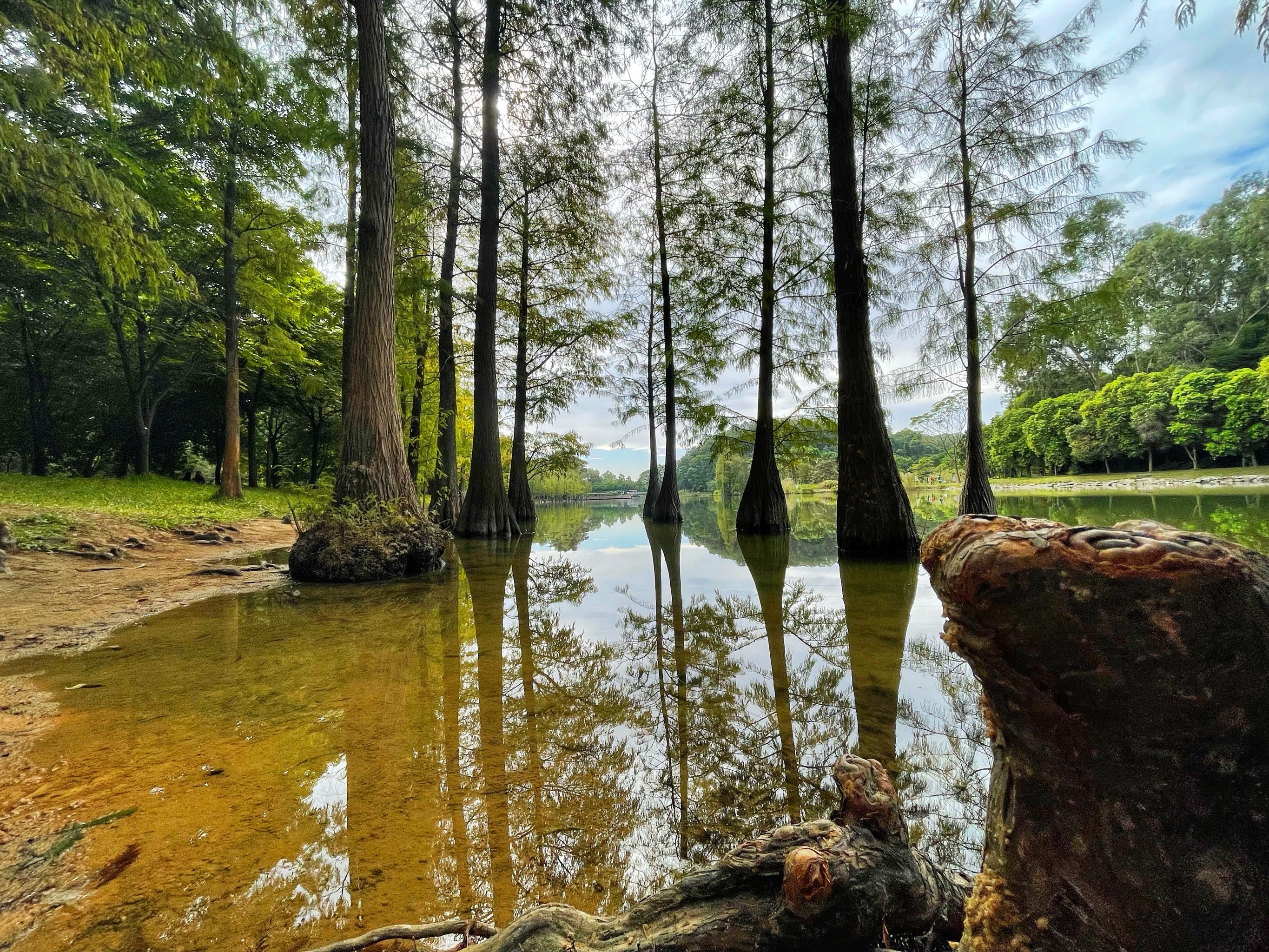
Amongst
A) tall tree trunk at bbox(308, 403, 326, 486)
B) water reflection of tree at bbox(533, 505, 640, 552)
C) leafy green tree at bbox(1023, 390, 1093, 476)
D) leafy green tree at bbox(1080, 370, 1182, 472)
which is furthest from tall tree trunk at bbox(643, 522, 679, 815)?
leafy green tree at bbox(1023, 390, 1093, 476)

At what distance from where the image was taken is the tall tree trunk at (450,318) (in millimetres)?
9859

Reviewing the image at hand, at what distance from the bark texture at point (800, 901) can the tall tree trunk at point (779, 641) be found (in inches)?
22.9

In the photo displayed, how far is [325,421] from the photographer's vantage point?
29.5 metres

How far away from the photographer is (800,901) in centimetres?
74

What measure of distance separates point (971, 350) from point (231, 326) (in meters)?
17.4

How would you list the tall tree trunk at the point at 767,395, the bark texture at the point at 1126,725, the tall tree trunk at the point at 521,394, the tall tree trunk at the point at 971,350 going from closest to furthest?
1. the bark texture at the point at 1126,725
2. the tall tree trunk at the point at 971,350
3. the tall tree trunk at the point at 767,395
4. the tall tree trunk at the point at 521,394

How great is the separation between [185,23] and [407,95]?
4.43 meters

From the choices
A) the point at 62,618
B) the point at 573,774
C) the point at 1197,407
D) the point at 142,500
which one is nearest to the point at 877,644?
the point at 573,774

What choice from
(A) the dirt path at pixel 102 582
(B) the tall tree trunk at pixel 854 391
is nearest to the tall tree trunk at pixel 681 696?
(B) the tall tree trunk at pixel 854 391

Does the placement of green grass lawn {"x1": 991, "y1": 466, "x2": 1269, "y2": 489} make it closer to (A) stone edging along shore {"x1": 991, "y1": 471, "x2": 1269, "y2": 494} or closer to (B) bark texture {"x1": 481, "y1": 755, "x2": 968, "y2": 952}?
(A) stone edging along shore {"x1": 991, "y1": 471, "x2": 1269, "y2": 494}

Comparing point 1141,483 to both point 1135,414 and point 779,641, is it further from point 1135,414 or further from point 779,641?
point 779,641

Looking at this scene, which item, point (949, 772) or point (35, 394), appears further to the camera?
point (35, 394)

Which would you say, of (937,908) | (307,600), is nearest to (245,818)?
(937,908)

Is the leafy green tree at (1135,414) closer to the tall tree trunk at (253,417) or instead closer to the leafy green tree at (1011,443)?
the leafy green tree at (1011,443)
